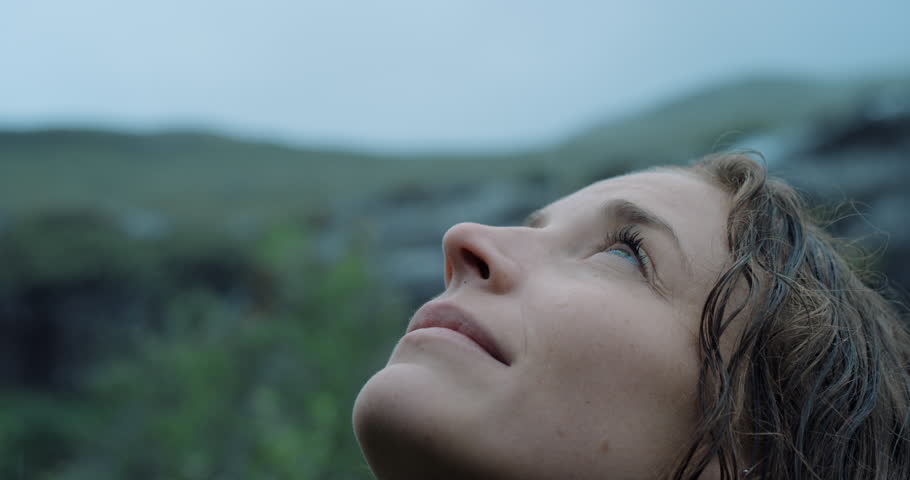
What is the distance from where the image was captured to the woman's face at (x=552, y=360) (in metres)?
1.16

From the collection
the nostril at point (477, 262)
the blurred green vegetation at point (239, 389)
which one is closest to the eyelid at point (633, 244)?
the nostril at point (477, 262)

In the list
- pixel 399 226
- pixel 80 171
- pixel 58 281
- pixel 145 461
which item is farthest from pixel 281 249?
pixel 80 171

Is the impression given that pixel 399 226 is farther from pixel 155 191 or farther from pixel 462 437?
pixel 462 437

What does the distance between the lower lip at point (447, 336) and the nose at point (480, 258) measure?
0.11 metres

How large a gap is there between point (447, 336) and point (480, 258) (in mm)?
178

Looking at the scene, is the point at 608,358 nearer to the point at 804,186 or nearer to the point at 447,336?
the point at 447,336

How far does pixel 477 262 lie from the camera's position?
1.39m

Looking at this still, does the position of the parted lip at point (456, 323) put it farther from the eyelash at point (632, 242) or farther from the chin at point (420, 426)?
the eyelash at point (632, 242)

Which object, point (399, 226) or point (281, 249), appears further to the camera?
point (399, 226)

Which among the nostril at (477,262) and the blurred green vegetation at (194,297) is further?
the blurred green vegetation at (194,297)

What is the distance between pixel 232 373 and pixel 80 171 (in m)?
11.2

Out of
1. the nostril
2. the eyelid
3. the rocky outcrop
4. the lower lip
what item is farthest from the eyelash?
the rocky outcrop

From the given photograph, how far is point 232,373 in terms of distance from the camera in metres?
6.14

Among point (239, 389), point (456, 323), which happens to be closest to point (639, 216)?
point (456, 323)
